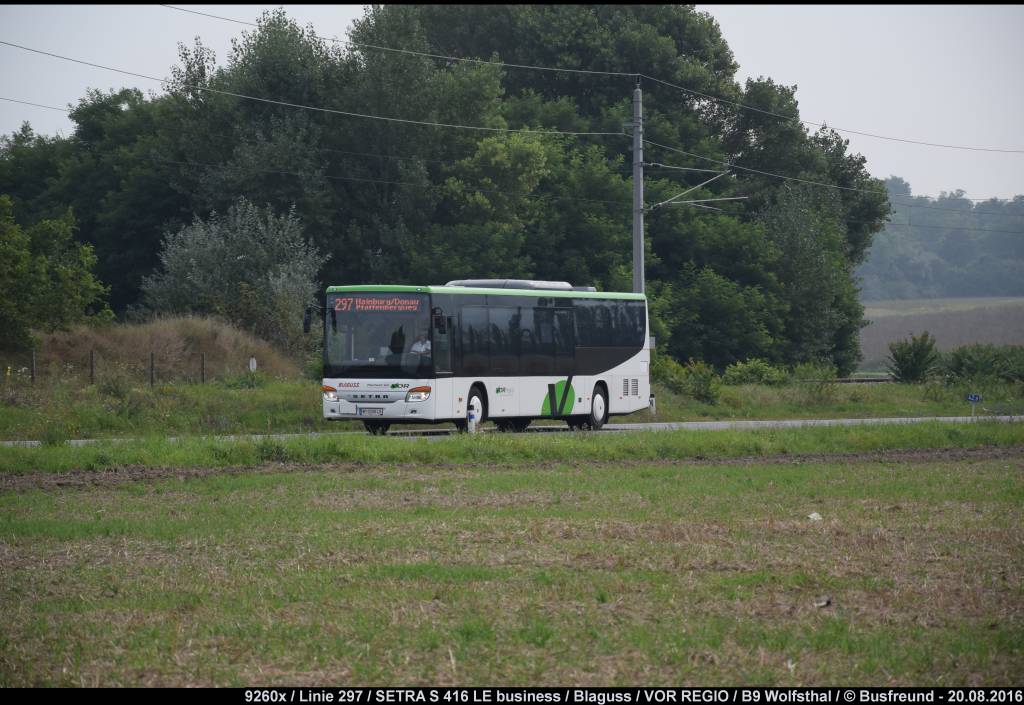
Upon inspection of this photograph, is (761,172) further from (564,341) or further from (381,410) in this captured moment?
(381,410)

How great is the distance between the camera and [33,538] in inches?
510

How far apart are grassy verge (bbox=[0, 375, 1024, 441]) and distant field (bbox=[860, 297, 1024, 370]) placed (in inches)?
1920

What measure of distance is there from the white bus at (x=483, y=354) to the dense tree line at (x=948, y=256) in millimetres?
124390

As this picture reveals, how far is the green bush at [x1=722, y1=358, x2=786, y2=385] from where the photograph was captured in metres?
47.1

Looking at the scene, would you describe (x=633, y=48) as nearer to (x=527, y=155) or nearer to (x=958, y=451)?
(x=527, y=155)

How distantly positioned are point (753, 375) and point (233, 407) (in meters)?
22.5

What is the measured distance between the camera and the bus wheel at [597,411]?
3303 centimetres

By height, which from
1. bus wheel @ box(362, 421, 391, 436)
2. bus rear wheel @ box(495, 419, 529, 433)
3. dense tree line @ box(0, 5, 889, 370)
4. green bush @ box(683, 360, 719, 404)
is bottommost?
bus rear wheel @ box(495, 419, 529, 433)

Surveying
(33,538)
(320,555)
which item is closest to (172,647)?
(320,555)

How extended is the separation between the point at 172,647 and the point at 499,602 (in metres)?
2.46

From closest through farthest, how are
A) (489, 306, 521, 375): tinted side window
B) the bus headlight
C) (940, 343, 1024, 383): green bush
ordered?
the bus headlight < (489, 306, 521, 375): tinted side window < (940, 343, 1024, 383): green bush

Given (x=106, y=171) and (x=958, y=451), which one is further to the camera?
(x=106, y=171)

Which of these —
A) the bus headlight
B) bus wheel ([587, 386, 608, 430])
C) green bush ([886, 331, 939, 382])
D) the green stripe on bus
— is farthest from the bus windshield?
green bush ([886, 331, 939, 382])

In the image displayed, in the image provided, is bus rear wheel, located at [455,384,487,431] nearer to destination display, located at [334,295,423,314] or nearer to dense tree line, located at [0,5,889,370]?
destination display, located at [334,295,423,314]
